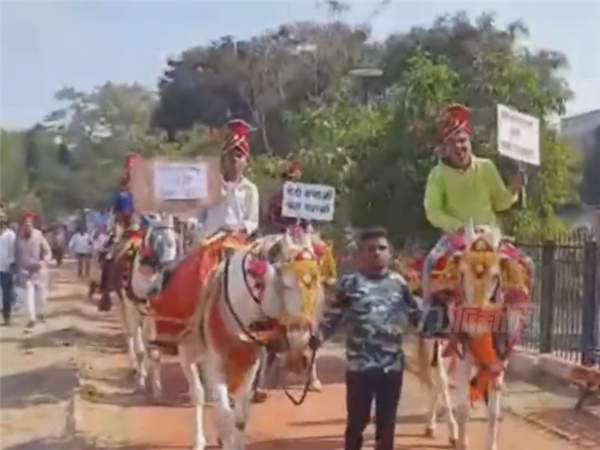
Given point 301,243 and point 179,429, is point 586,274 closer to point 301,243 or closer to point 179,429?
point 179,429

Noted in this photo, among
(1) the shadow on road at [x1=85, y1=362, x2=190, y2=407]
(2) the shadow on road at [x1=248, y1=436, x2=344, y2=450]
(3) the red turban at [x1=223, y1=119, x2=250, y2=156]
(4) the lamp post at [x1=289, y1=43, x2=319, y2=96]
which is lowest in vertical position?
(2) the shadow on road at [x1=248, y1=436, x2=344, y2=450]

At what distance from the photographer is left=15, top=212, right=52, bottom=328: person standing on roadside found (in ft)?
83.4

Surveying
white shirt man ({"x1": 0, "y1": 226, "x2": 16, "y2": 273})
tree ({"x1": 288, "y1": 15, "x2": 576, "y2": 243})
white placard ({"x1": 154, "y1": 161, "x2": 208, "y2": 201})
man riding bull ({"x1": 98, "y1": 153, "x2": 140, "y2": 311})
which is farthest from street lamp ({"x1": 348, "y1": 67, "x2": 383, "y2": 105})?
white placard ({"x1": 154, "y1": 161, "x2": 208, "y2": 201})

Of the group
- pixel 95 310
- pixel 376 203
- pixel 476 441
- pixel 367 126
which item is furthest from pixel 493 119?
pixel 95 310

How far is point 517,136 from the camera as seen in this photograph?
37.9ft

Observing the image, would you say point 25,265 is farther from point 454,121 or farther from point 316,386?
point 454,121

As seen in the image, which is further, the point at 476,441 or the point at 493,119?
the point at 493,119

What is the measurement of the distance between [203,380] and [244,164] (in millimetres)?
2777

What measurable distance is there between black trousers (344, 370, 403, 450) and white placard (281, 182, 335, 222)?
14.1ft

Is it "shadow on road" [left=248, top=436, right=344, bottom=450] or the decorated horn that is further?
"shadow on road" [left=248, top=436, right=344, bottom=450]

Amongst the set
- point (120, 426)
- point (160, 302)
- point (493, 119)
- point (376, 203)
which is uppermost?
point (493, 119)

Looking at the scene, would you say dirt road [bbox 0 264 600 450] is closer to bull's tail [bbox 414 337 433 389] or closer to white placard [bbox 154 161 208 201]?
bull's tail [bbox 414 337 433 389]

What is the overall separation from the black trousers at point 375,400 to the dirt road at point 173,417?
10.2ft

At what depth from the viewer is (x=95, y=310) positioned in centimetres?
3381
